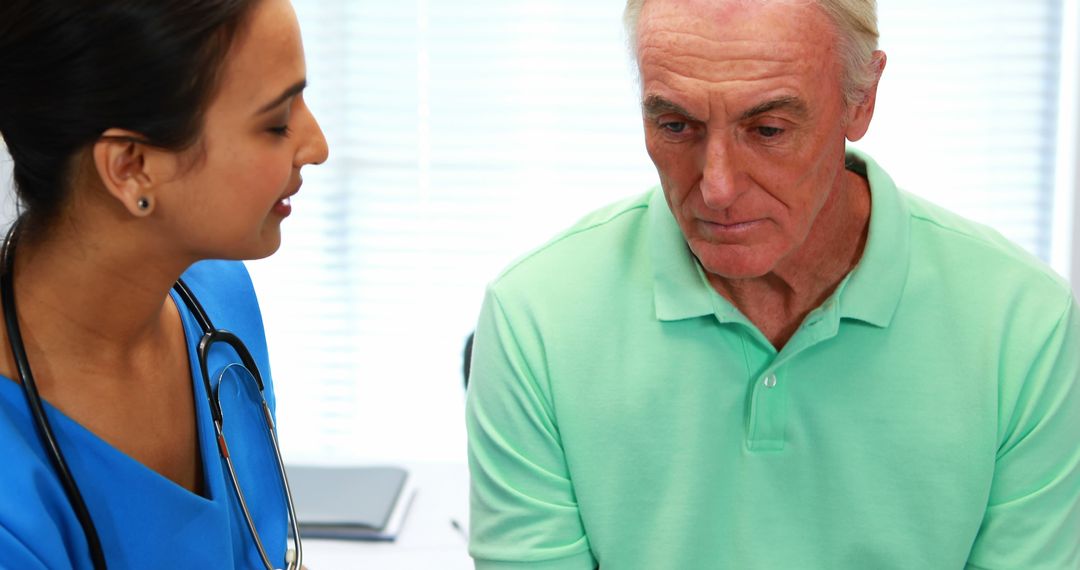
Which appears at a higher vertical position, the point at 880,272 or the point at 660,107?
the point at 660,107

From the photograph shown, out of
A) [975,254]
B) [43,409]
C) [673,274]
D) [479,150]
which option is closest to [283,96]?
[43,409]

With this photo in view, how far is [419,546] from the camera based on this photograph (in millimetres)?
1823

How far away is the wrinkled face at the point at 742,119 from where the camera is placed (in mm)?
1123

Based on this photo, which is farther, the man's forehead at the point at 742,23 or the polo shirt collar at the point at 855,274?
the polo shirt collar at the point at 855,274

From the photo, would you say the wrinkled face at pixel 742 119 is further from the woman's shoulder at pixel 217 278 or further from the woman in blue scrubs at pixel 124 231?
the woman's shoulder at pixel 217 278

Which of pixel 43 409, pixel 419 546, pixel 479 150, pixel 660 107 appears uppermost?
pixel 660 107

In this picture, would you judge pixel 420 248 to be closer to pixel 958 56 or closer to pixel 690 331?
pixel 958 56

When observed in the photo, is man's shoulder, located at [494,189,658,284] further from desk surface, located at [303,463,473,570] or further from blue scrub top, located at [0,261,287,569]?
desk surface, located at [303,463,473,570]

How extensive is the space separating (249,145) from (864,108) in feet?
2.08

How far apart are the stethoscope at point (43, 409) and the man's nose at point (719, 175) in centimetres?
56

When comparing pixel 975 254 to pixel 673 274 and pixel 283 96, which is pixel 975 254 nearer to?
pixel 673 274

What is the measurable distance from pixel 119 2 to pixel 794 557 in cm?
86

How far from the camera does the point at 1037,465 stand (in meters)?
1.22

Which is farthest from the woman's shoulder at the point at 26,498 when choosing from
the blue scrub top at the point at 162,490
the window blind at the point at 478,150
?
the window blind at the point at 478,150
